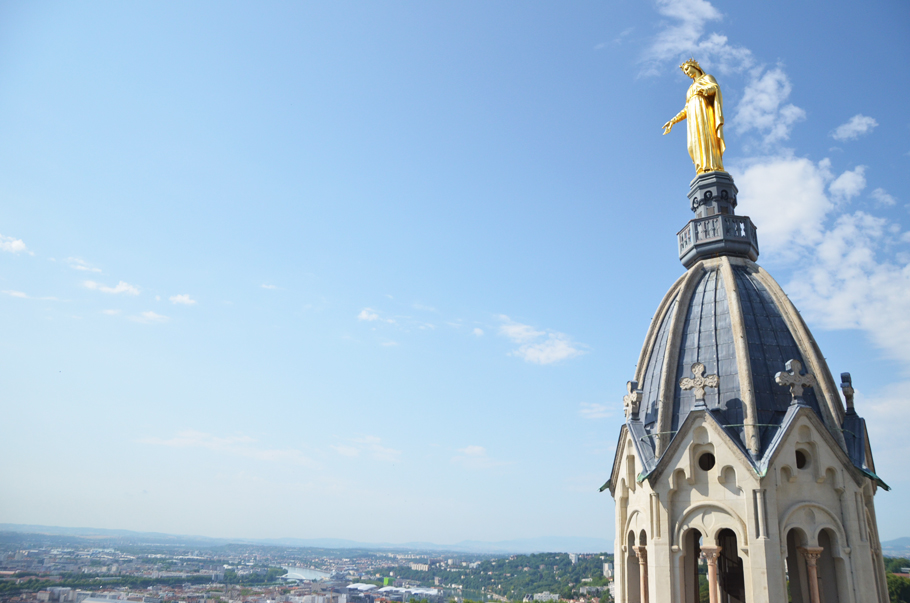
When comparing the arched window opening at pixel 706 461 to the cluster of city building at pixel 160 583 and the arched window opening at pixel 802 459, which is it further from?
the cluster of city building at pixel 160 583

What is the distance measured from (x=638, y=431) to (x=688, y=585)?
19.4 feet

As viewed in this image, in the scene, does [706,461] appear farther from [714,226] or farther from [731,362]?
[714,226]

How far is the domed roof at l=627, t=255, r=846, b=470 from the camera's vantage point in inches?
965

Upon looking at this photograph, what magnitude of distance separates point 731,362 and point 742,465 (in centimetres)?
423

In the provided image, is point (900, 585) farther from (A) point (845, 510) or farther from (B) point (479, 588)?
(B) point (479, 588)

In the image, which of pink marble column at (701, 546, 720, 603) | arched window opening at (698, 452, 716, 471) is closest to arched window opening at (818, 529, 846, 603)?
pink marble column at (701, 546, 720, 603)

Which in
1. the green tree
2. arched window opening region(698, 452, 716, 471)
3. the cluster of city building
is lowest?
the cluster of city building

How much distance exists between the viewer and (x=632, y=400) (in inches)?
1079

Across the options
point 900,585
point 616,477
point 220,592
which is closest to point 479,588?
point 220,592

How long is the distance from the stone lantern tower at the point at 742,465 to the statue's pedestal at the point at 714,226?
85.0 inches

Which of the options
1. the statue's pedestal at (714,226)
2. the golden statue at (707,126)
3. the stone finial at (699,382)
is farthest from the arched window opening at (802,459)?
the golden statue at (707,126)

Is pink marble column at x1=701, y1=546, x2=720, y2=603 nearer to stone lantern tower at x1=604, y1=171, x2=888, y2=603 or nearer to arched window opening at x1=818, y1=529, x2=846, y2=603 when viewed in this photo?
stone lantern tower at x1=604, y1=171, x2=888, y2=603

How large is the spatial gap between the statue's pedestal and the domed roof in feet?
4.21

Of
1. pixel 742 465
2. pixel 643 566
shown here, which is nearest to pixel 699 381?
pixel 742 465
